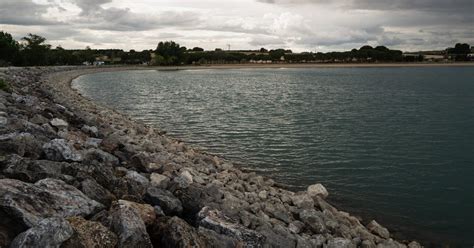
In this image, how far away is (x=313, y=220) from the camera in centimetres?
934

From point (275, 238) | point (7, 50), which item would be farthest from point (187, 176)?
point (7, 50)

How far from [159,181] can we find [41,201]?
3711mm

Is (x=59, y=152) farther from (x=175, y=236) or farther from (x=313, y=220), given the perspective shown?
(x=313, y=220)

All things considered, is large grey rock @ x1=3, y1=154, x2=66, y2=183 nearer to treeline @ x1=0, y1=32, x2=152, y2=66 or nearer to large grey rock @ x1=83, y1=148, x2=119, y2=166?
large grey rock @ x1=83, y1=148, x2=119, y2=166

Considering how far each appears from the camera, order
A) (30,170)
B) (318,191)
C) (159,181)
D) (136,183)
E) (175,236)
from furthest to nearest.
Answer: (318,191) → (159,181) → (136,183) → (30,170) → (175,236)

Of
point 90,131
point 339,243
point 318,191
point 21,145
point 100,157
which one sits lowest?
point 318,191

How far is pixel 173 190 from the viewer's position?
9062 mm

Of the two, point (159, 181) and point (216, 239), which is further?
point (159, 181)

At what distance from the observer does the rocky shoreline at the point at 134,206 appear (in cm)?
582

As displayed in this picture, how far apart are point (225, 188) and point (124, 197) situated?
161 inches

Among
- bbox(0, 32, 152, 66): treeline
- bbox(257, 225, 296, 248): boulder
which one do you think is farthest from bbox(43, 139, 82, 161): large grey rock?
bbox(0, 32, 152, 66): treeline

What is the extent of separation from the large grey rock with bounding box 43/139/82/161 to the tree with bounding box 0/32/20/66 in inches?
3570

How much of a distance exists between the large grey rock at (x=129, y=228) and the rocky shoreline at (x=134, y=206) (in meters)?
0.01

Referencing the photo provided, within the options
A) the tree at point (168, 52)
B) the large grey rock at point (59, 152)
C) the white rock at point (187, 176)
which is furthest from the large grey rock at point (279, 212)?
the tree at point (168, 52)
